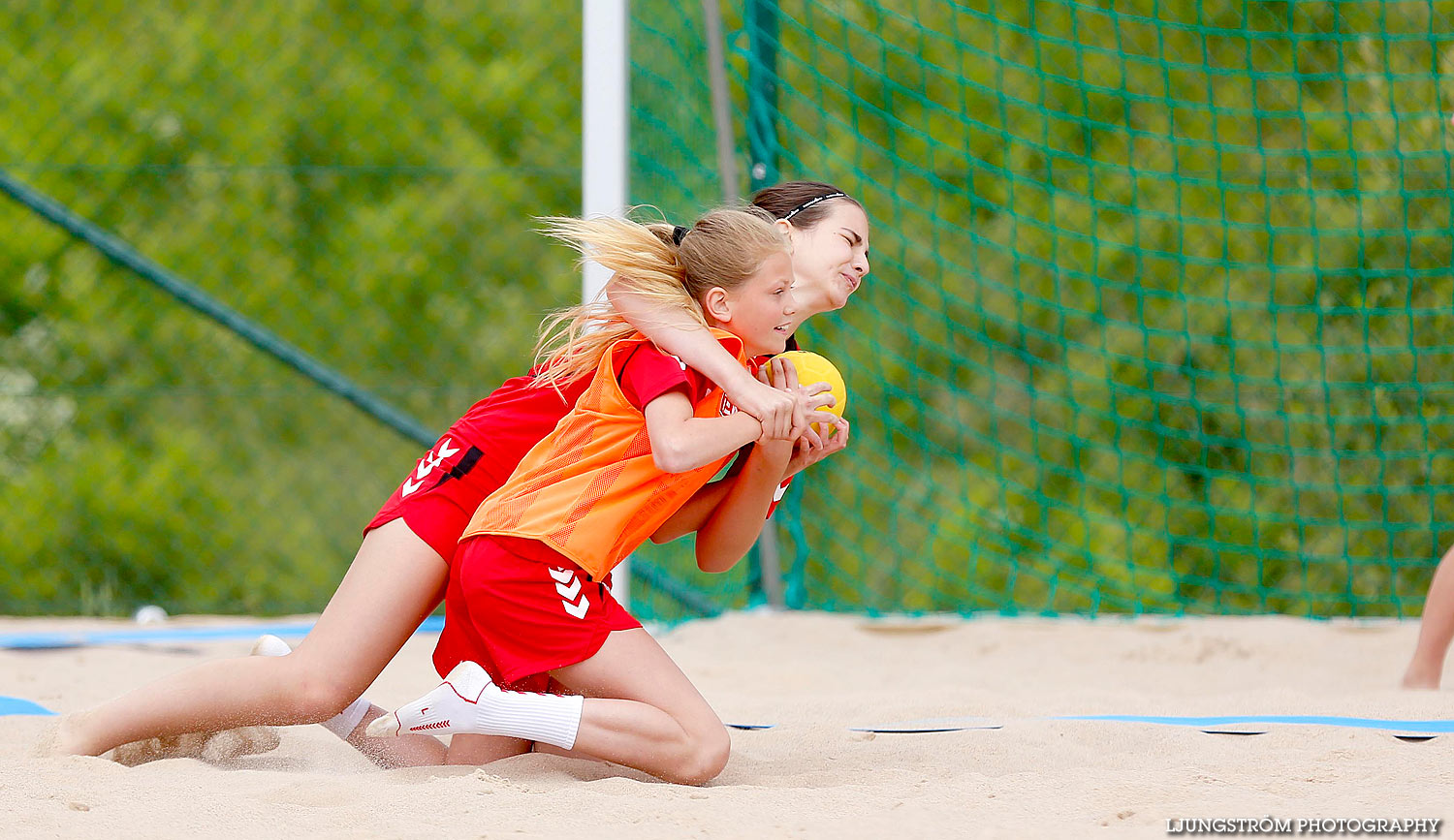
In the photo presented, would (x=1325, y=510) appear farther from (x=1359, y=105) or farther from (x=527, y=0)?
(x=527, y=0)

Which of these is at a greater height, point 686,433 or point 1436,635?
point 686,433

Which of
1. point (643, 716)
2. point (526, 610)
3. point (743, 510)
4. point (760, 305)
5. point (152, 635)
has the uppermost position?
point (760, 305)

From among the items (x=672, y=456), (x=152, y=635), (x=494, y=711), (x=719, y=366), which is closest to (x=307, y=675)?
(x=494, y=711)

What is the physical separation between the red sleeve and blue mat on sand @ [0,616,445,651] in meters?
1.93

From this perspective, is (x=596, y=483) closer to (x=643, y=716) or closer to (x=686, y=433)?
(x=686, y=433)

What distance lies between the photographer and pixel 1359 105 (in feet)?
19.3

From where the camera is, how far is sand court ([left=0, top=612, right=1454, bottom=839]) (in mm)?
1810

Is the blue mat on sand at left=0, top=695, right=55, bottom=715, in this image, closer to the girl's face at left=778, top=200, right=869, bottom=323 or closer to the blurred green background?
the girl's face at left=778, top=200, right=869, bottom=323

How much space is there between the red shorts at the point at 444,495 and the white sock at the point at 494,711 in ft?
0.86

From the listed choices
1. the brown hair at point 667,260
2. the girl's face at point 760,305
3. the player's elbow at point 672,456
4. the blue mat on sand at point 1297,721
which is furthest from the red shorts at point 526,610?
the blue mat on sand at point 1297,721

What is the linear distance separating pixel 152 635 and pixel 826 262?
274 cm

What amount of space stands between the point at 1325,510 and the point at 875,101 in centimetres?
310

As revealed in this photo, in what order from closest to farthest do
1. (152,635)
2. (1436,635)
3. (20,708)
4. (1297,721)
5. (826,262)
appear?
(826,262), (1297,721), (20,708), (1436,635), (152,635)

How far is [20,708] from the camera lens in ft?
8.95
